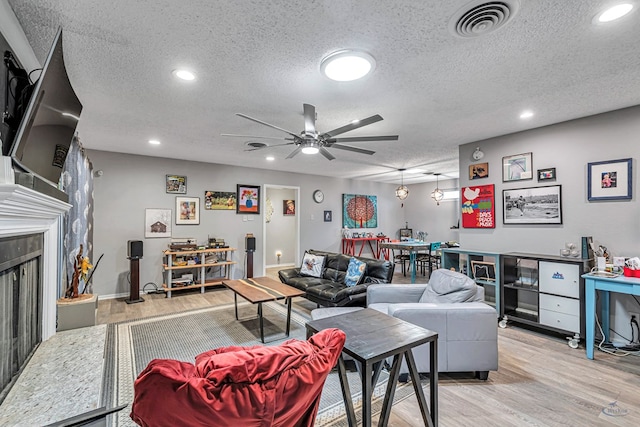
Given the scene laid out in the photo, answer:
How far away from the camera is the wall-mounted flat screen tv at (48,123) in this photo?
1502mm

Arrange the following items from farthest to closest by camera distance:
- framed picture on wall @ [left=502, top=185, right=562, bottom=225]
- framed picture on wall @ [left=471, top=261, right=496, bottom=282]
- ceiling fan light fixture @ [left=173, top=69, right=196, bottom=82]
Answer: framed picture on wall @ [left=471, top=261, right=496, bottom=282] < framed picture on wall @ [left=502, top=185, right=562, bottom=225] < ceiling fan light fixture @ [left=173, top=69, right=196, bottom=82]

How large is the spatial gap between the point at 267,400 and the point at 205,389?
19 centimetres

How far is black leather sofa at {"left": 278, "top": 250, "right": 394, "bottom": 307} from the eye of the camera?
3.54 meters

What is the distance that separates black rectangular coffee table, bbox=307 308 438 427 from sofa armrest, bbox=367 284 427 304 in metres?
1.22

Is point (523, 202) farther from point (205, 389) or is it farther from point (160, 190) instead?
point (160, 190)

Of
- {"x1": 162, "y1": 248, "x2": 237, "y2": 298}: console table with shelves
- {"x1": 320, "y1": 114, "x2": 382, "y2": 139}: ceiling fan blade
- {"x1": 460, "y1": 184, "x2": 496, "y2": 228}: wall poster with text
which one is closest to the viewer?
{"x1": 320, "y1": 114, "x2": 382, "y2": 139}: ceiling fan blade

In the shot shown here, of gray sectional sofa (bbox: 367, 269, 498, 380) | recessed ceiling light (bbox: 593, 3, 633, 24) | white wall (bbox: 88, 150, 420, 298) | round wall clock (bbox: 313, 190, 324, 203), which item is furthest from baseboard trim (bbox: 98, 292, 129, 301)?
recessed ceiling light (bbox: 593, 3, 633, 24)

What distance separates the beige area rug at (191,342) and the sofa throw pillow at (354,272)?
781 millimetres

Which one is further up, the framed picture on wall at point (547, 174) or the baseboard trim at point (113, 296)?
the framed picture on wall at point (547, 174)

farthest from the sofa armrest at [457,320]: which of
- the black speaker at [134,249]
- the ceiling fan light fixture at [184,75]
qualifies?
the black speaker at [134,249]

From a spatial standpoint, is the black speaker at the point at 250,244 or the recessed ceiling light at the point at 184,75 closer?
the recessed ceiling light at the point at 184,75

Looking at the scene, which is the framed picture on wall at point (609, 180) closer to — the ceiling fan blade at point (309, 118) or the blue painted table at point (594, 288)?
the blue painted table at point (594, 288)

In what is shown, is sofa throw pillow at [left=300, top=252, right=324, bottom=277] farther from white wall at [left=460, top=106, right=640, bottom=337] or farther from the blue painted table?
the blue painted table

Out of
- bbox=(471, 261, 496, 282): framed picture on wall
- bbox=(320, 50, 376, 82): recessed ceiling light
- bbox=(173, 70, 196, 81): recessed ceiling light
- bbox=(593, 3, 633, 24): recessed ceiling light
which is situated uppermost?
bbox=(593, 3, 633, 24): recessed ceiling light
